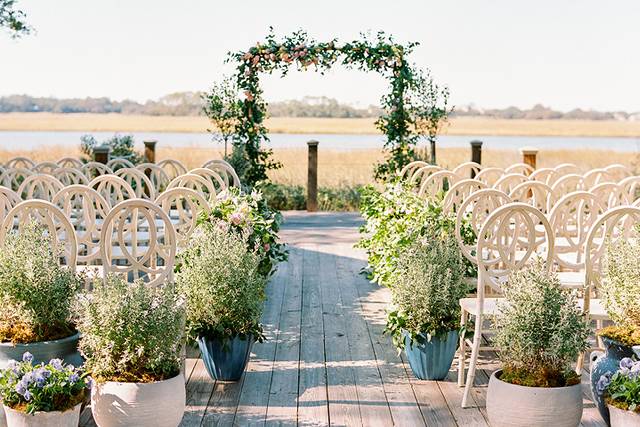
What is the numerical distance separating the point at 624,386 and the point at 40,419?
2309 mm

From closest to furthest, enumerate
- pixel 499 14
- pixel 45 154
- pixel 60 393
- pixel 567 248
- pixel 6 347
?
pixel 60 393 → pixel 6 347 → pixel 567 248 → pixel 45 154 → pixel 499 14

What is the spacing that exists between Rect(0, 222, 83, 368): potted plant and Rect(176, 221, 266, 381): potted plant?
62 cm

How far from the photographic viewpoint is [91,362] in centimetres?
368

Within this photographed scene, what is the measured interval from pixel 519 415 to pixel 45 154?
20815mm

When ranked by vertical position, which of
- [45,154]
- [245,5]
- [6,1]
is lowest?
[45,154]

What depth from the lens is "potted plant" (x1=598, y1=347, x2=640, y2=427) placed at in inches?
138

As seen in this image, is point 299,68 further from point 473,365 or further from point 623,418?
point 623,418

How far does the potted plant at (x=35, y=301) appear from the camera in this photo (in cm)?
388

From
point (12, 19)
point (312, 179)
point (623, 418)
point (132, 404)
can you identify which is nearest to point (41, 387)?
point (132, 404)

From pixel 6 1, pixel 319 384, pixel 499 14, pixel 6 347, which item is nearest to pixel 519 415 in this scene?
pixel 319 384

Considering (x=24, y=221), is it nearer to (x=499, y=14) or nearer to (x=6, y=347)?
(x=6, y=347)

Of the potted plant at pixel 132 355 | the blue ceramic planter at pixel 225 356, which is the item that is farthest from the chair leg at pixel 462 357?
the potted plant at pixel 132 355

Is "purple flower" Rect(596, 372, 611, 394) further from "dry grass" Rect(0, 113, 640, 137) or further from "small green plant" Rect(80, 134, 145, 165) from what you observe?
"dry grass" Rect(0, 113, 640, 137)

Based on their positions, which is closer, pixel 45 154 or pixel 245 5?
pixel 45 154
